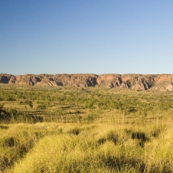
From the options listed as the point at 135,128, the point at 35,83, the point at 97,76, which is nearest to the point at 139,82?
the point at 97,76

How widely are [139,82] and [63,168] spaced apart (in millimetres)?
156935

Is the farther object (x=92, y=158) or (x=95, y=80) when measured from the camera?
(x=95, y=80)

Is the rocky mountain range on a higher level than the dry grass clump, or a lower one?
higher

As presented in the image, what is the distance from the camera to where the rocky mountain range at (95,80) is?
512 feet

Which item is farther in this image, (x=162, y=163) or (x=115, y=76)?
(x=115, y=76)

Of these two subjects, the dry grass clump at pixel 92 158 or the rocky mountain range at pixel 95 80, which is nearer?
the dry grass clump at pixel 92 158

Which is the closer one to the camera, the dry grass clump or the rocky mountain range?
the dry grass clump

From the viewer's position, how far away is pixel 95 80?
17538 centimetres

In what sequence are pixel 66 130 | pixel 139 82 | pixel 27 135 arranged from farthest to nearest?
1. pixel 139 82
2. pixel 66 130
3. pixel 27 135

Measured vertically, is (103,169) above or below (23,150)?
above

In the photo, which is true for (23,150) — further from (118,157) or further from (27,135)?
(118,157)

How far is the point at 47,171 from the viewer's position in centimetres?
379

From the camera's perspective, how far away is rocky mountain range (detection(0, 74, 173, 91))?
512 feet

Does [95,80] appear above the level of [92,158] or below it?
above
